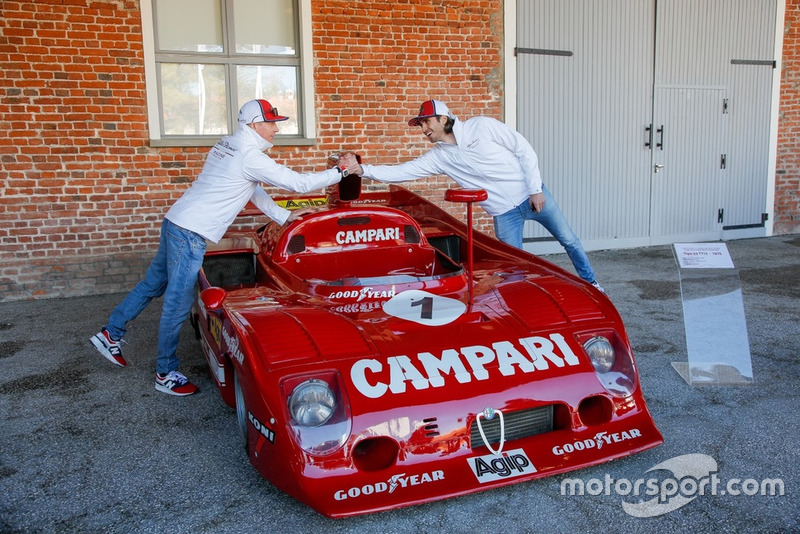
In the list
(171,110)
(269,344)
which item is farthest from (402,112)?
(269,344)

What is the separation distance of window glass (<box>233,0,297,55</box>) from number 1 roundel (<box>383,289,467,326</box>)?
4.55 m

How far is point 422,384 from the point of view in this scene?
2643mm

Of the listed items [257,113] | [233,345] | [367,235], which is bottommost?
[233,345]

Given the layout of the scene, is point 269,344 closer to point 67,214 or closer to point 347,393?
point 347,393

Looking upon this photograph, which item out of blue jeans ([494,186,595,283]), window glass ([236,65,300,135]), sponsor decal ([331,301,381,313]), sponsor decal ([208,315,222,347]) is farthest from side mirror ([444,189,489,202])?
window glass ([236,65,300,135])

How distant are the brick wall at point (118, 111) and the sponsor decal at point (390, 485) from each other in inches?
200

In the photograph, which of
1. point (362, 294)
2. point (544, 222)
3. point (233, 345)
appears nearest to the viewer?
point (233, 345)

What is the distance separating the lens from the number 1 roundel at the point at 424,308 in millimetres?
3119

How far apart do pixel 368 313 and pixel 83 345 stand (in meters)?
2.85

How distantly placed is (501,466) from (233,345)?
4.03 feet

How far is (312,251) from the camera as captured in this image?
13.5 ft

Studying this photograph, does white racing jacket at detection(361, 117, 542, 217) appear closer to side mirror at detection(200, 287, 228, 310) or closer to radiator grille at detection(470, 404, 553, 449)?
side mirror at detection(200, 287, 228, 310)

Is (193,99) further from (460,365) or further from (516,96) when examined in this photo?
(460,365)

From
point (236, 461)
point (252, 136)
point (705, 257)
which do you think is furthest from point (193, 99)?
point (705, 257)
